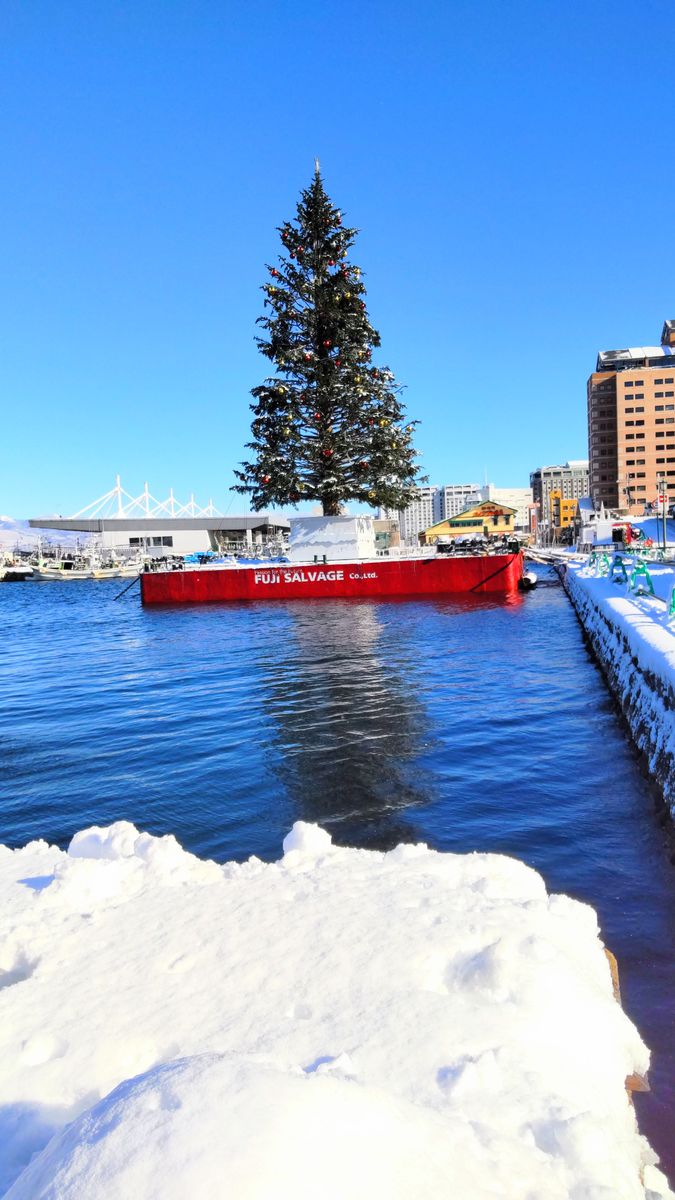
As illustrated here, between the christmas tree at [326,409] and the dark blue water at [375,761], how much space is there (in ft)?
60.0

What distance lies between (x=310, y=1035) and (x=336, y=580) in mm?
30579

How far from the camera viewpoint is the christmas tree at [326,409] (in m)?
36.5

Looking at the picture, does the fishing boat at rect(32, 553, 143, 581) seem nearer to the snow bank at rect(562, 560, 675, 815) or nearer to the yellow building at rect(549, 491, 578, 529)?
the snow bank at rect(562, 560, 675, 815)

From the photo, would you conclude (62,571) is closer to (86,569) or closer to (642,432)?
(86,569)

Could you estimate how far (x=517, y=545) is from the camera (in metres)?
34.9

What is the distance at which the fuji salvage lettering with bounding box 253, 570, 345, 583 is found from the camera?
33594 mm

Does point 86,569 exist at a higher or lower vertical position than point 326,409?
lower

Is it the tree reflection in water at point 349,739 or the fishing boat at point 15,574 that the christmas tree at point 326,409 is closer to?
the tree reflection in water at point 349,739

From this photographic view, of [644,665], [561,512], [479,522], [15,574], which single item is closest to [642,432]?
[561,512]

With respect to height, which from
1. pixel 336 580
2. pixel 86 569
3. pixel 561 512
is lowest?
Result: pixel 86 569

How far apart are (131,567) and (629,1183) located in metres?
99.4

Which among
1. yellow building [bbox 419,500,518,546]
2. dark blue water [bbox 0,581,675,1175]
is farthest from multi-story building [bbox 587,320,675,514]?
dark blue water [bbox 0,581,675,1175]

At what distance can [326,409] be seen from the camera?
121ft

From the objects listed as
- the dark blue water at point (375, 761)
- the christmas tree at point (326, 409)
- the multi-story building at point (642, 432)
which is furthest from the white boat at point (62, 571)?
the multi-story building at point (642, 432)
